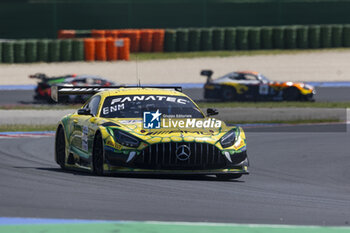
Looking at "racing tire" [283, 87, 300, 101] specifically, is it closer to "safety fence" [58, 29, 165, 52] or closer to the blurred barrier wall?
the blurred barrier wall

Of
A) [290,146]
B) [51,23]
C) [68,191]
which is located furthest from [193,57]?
[68,191]

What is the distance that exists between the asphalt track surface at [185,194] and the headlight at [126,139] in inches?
17.8

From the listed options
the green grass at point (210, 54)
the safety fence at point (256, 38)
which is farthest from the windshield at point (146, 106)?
Answer: the safety fence at point (256, 38)

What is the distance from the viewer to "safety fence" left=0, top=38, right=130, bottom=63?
38.5 meters

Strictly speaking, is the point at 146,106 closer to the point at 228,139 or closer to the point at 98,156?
the point at 98,156

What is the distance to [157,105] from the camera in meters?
12.6

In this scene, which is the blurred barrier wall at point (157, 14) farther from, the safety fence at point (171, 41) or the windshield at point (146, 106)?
the windshield at point (146, 106)

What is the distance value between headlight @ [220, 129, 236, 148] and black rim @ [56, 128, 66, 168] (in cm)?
294

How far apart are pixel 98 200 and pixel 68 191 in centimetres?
82

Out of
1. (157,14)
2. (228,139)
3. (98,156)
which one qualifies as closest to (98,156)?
(98,156)

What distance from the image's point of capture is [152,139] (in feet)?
37.0

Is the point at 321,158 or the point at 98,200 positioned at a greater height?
the point at 98,200

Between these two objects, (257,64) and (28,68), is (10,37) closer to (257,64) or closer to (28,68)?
(28,68)

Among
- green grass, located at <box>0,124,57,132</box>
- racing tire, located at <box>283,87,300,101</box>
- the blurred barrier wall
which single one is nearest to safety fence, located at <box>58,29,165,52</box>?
the blurred barrier wall
